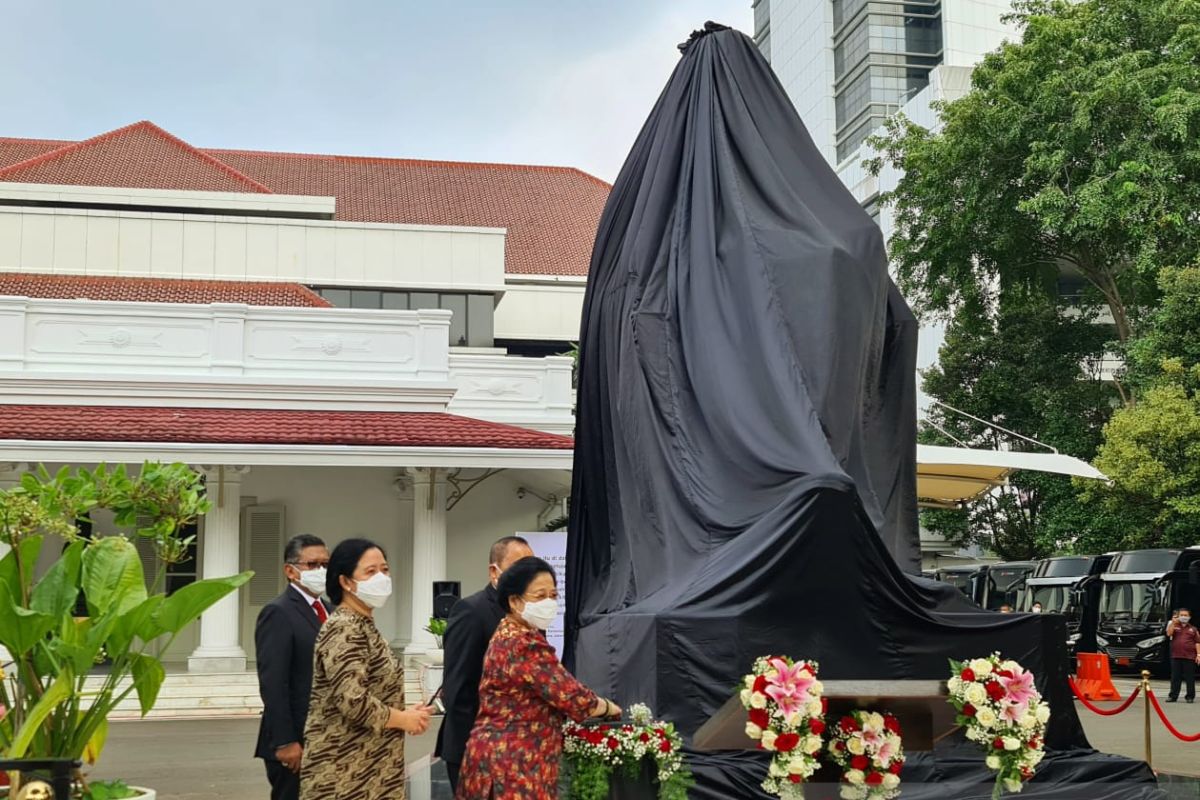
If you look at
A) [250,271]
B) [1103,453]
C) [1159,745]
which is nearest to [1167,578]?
[1103,453]

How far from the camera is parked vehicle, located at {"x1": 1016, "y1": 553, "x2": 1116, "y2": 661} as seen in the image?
1022 inches

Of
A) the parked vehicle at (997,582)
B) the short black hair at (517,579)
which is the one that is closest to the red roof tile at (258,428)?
the short black hair at (517,579)

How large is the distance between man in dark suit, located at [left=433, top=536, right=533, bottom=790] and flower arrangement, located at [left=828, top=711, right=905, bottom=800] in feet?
4.89

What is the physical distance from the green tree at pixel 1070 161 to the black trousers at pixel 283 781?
2009 cm

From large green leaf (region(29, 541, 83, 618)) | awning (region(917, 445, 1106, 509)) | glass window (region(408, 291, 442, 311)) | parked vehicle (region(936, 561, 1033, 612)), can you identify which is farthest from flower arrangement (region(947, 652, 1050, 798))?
parked vehicle (region(936, 561, 1033, 612))

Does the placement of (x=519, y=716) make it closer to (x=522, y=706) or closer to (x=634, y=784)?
(x=522, y=706)

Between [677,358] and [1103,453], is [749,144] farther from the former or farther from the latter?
[1103,453]

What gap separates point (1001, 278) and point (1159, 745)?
1697 cm

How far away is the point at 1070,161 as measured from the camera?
24.9m

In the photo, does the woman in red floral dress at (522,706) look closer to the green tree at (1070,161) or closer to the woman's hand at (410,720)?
the woman's hand at (410,720)

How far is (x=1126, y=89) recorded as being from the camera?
76.4 ft

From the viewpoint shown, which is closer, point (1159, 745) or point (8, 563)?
point (8, 563)

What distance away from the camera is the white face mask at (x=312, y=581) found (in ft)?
20.4

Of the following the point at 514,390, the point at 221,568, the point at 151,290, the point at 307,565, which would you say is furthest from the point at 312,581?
the point at 151,290
